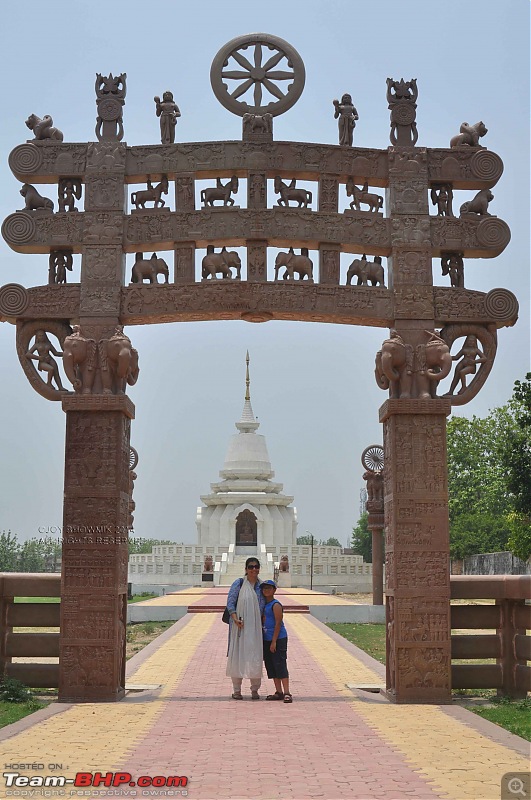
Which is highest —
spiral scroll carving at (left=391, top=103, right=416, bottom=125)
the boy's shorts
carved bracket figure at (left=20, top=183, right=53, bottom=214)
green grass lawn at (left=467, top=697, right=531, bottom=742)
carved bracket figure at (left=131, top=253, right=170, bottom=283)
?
spiral scroll carving at (left=391, top=103, right=416, bottom=125)

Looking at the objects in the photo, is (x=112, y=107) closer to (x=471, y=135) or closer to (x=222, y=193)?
(x=222, y=193)

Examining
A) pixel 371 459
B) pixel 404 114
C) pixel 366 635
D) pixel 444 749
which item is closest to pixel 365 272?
pixel 404 114

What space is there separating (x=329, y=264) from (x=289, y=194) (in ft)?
3.50

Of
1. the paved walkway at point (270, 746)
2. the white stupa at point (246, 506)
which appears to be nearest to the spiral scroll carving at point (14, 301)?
the paved walkway at point (270, 746)

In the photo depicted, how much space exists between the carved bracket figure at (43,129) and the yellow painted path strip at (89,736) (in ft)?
23.0

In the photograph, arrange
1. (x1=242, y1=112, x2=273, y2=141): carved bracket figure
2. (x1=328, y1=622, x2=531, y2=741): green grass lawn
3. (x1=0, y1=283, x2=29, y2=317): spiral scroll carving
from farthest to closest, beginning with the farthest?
(x1=242, y1=112, x2=273, y2=141): carved bracket figure
(x1=0, y1=283, x2=29, y2=317): spiral scroll carving
(x1=328, y1=622, x2=531, y2=741): green grass lawn

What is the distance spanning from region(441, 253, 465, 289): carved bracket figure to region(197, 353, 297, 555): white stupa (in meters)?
36.6

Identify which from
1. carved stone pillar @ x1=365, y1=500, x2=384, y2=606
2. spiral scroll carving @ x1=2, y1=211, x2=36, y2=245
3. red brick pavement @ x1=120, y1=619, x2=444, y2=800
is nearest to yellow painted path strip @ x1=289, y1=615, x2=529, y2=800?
red brick pavement @ x1=120, y1=619, x2=444, y2=800

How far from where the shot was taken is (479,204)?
11.5 metres

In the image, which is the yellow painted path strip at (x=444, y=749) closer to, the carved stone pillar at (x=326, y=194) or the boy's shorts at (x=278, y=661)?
the boy's shorts at (x=278, y=661)

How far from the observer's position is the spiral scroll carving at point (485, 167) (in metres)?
11.5

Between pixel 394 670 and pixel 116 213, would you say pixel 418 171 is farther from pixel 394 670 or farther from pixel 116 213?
pixel 394 670

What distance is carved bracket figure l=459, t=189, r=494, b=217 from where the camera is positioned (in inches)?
455

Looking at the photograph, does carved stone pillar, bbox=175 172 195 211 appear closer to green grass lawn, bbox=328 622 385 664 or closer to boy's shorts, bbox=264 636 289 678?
boy's shorts, bbox=264 636 289 678
